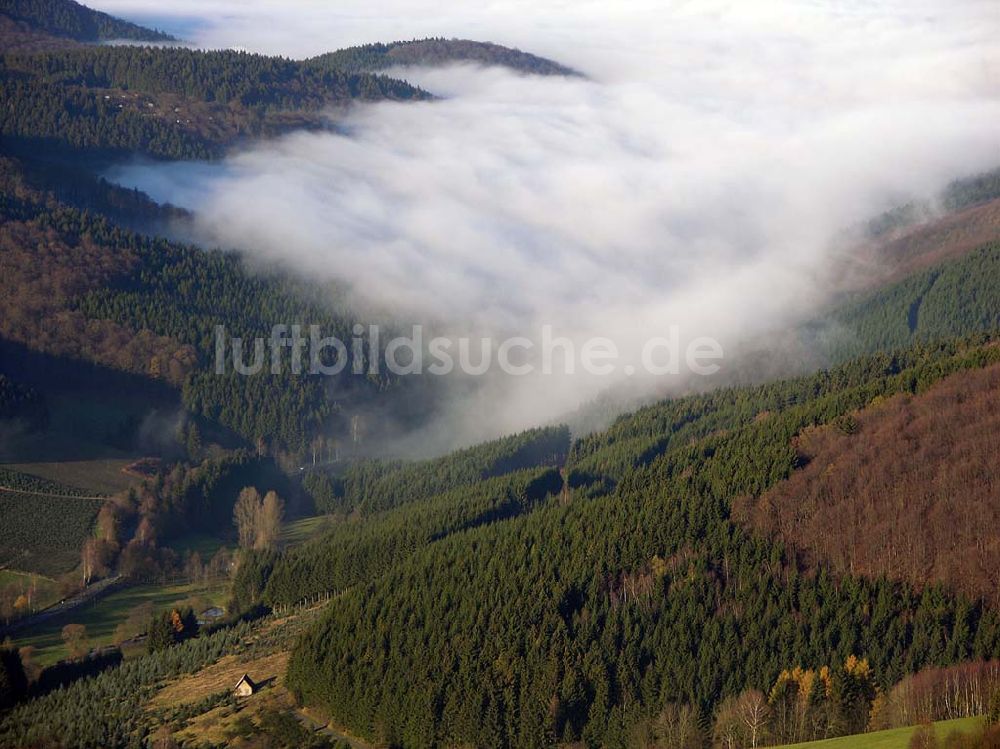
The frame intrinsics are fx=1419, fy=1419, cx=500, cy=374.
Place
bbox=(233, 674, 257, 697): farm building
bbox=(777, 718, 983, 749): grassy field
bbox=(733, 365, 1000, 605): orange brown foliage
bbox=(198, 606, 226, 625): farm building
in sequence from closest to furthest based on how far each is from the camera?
1. bbox=(777, 718, 983, 749): grassy field
2. bbox=(233, 674, 257, 697): farm building
3. bbox=(733, 365, 1000, 605): orange brown foliage
4. bbox=(198, 606, 226, 625): farm building

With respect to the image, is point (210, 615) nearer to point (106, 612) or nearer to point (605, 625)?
point (106, 612)

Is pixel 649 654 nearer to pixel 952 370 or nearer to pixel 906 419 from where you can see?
pixel 906 419

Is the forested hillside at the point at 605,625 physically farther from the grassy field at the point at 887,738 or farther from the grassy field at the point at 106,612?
the grassy field at the point at 106,612

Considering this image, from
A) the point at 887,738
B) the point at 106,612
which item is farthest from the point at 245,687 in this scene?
the point at 887,738

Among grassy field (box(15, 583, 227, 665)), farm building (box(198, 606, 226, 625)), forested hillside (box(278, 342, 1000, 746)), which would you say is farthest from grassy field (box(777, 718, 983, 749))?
grassy field (box(15, 583, 227, 665))

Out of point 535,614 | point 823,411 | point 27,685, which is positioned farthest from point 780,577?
point 27,685

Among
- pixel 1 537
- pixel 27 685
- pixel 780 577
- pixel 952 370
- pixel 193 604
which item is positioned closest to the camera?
pixel 780 577

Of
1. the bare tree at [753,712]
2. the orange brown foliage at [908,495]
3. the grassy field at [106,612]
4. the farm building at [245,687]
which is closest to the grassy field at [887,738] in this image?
the bare tree at [753,712]

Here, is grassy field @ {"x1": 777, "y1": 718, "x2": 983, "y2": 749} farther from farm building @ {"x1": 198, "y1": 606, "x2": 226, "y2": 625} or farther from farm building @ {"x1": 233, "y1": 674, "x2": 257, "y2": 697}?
farm building @ {"x1": 198, "y1": 606, "x2": 226, "y2": 625}
